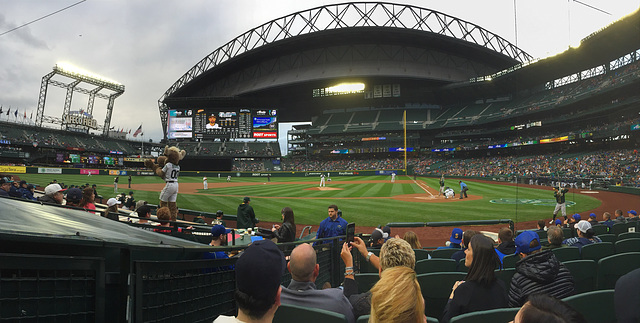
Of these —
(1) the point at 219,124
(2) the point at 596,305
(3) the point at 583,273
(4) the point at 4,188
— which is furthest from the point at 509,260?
(1) the point at 219,124

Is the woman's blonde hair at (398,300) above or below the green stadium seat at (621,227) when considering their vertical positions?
above

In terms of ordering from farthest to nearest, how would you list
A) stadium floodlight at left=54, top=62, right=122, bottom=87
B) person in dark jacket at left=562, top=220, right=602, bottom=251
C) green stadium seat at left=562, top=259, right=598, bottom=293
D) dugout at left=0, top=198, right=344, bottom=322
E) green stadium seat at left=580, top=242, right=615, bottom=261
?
stadium floodlight at left=54, top=62, right=122, bottom=87 < person in dark jacket at left=562, top=220, right=602, bottom=251 < green stadium seat at left=580, top=242, right=615, bottom=261 < green stadium seat at left=562, top=259, right=598, bottom=293 < dugout at left=0, top=198, right=344, bottom=322

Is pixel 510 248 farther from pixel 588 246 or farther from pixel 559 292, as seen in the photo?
pixel 559 292

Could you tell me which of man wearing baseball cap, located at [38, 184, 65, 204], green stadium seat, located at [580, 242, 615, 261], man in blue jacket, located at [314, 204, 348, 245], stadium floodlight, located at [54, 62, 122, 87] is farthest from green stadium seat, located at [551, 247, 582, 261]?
stadium floodlight, located at [54, 62, 122, 87]

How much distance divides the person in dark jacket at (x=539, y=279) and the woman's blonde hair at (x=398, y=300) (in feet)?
6.95

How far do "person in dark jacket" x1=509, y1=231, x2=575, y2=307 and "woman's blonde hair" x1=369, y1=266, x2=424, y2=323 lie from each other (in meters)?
2.12

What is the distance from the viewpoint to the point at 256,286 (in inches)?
67.1

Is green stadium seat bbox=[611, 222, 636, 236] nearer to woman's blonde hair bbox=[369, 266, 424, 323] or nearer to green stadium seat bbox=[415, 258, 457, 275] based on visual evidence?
green stadium seat bbox=[415, 258, 457, 275]

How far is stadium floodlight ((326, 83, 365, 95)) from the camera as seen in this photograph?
242 ft

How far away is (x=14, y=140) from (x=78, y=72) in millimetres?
19030

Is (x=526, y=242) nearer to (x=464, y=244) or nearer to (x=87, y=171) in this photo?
(x=464, y=244)

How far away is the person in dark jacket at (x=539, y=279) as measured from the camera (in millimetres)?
3197

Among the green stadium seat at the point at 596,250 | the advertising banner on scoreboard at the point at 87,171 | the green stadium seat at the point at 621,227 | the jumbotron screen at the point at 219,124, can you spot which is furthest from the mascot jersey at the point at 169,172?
the jumbotron screen at the point at 219,124

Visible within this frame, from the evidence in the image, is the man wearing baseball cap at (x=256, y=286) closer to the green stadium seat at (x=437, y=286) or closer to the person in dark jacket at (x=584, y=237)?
the green stadium seat at (x=437, y=286)
